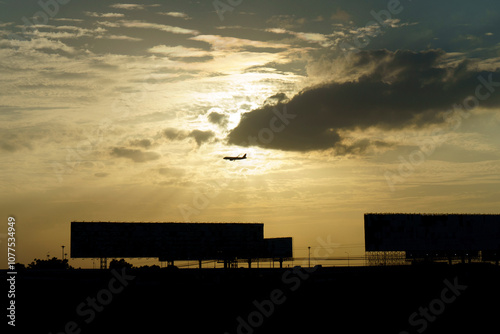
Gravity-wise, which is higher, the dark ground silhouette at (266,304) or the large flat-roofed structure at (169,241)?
the large flat-roofed structure at (169,241)

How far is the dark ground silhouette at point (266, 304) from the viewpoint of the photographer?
202 ft

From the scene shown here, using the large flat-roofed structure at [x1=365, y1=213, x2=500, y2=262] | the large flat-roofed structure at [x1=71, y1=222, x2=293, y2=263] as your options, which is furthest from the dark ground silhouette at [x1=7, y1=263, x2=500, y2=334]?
the large flat-roofed structure at [x1=71, y1=222, x2=293, y2=263]

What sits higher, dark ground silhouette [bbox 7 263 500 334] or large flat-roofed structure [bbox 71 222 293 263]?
large flat-roofed structure [bbox 71 222 293 263]

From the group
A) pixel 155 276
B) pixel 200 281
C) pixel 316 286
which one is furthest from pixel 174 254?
pixel 316 286

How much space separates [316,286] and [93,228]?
65.3m

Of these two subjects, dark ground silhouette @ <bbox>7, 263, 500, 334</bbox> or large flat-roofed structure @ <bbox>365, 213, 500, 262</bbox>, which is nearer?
dark ground silhouette @ <bbox>7, 263, 500, 334</bbox>

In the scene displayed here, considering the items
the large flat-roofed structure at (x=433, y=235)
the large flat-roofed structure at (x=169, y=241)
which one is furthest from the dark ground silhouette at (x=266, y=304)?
the large flat-roofed structure at (x=169, y=241)

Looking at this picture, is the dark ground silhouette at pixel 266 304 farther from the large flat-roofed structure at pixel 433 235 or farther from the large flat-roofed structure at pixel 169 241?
the large flat-roofed structure at pixel 169 241

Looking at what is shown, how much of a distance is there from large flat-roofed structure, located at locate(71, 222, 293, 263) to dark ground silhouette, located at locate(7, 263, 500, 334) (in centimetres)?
3627

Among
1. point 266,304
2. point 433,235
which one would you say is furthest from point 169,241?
point 266,304

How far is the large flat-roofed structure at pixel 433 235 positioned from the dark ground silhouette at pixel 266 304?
28413 mm

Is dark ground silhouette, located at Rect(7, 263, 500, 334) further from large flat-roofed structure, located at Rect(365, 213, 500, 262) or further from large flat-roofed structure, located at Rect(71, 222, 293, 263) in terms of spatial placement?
large flat-roofed structure, located at Rect(71, 222, 293, 263)

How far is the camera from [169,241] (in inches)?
5581

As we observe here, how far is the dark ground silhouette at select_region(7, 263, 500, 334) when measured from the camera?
202 ft
